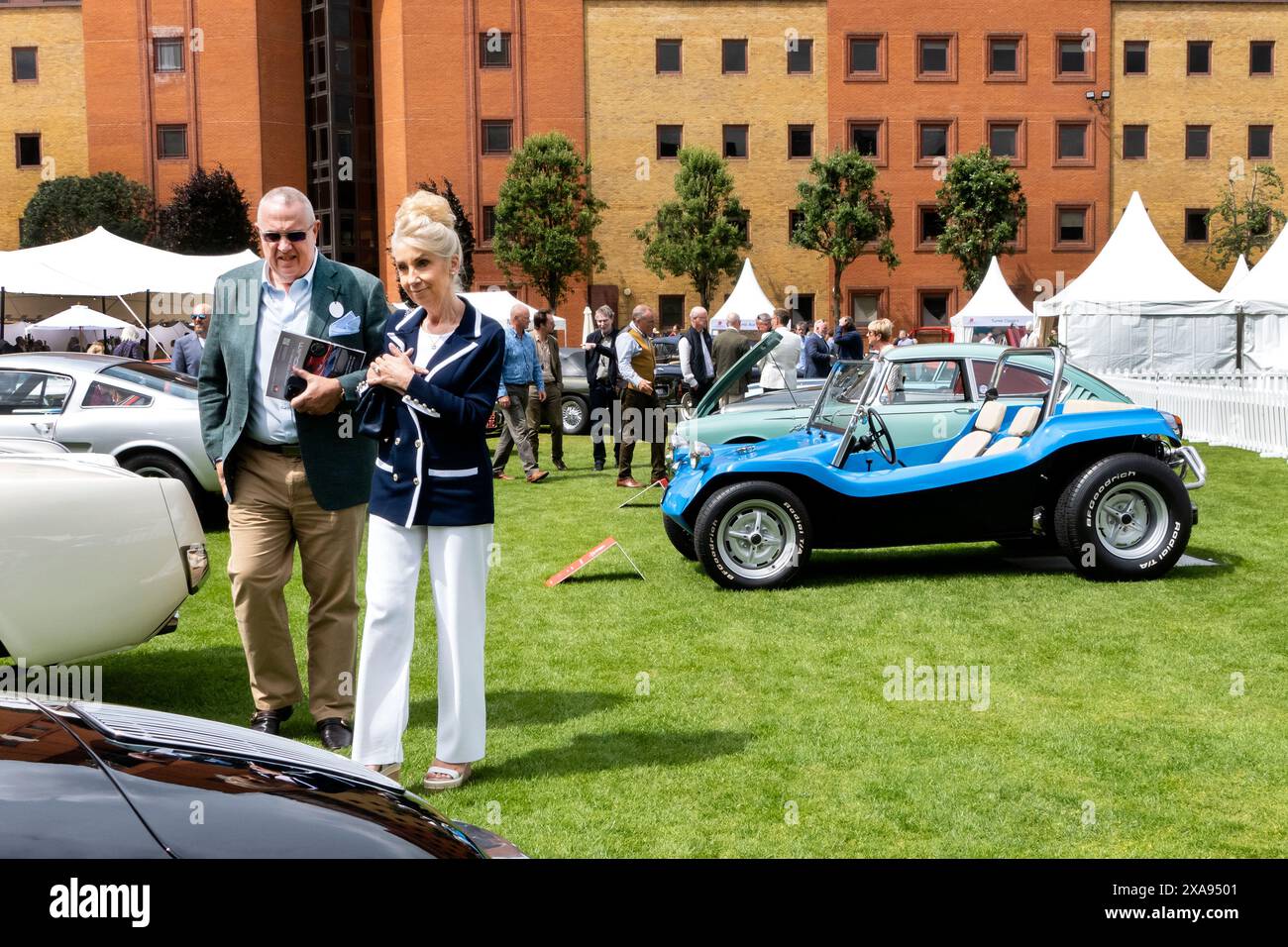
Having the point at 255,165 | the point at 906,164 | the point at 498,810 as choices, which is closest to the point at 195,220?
the point at 255,165

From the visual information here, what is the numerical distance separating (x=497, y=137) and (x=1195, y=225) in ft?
96.9

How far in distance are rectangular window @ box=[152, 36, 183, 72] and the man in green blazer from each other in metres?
55.1

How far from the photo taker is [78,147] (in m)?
56.2

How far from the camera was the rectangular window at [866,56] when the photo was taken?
55.7 m

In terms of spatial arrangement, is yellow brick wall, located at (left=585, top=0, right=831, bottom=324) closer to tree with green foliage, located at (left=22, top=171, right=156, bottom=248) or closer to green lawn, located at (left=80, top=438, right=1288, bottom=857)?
tree with green foliage, located at (left=22, top=171, right=156, bottom=248)

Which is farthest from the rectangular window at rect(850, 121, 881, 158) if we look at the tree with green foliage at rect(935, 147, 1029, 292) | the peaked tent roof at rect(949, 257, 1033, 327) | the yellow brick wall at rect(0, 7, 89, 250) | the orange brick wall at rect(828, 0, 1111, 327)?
the yellow brick wall at rect(0, 7, 89, 250)

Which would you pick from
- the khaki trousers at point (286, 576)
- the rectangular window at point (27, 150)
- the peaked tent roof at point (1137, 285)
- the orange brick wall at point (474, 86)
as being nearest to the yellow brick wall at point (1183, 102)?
the orange brick wall at point (474, 86)

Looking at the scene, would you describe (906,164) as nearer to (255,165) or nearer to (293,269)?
(255,165)

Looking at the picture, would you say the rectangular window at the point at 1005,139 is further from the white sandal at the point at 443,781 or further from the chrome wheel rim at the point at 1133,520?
the white sandal at the point at 443,781

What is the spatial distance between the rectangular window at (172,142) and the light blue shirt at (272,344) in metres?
54.4

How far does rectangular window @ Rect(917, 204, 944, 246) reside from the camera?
55969 millimetres

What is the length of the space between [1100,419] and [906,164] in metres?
49.0

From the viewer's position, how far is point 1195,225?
5650 cm

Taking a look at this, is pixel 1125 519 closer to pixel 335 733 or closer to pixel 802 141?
pixel 335 733
